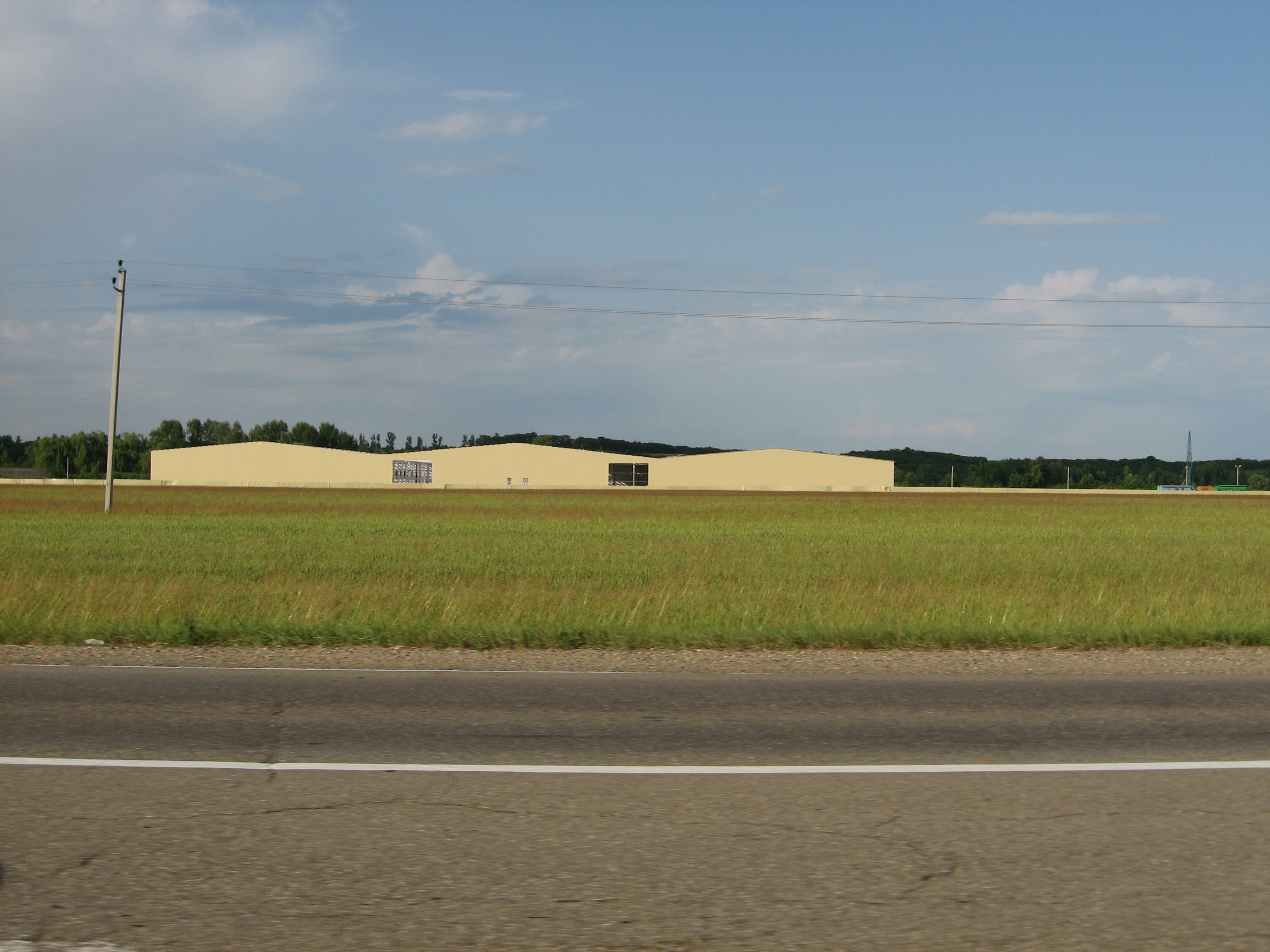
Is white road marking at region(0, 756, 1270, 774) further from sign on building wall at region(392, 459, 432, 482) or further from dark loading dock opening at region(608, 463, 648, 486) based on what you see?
sign on building wall at region(392, 459, 432, 482)

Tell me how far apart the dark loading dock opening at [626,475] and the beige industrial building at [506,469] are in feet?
0.36

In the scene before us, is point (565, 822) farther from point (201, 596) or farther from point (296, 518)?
point (296, 518)

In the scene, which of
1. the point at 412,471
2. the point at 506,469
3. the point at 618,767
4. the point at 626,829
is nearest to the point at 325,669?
the point at 618,767

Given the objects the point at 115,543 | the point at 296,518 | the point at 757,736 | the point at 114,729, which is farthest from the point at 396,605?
the point at 296,518

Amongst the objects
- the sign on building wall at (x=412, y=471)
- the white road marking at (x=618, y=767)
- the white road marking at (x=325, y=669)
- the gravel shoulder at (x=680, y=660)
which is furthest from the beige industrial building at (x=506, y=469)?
the white road marking at (x=618, y=767)

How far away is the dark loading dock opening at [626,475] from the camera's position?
426 feet

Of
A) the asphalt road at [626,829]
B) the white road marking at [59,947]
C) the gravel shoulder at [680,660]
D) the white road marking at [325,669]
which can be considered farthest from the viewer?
the gravel shoulder at [680,660]

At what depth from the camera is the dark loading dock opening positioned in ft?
426

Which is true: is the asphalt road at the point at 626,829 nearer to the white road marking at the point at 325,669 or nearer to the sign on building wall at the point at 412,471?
the white road marking at the point at 325,669

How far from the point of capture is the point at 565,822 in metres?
5.44

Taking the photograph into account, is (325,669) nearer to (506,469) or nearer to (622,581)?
(622,581)

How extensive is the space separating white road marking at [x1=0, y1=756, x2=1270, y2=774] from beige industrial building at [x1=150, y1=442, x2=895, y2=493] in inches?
4714

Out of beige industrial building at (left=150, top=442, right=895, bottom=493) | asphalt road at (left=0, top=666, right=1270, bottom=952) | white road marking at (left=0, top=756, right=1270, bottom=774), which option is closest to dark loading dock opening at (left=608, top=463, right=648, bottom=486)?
beige industrial building at (left=150, top=442, right=895, bottom=493)

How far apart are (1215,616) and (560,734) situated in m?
12.3
